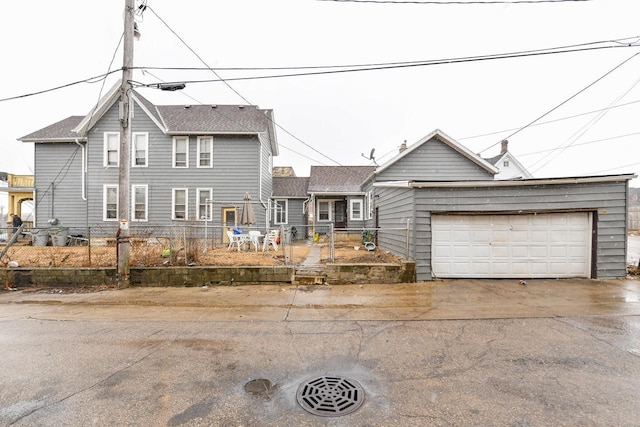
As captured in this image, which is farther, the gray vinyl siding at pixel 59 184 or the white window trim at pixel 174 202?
the gray vinyl siding at pixel 59 184

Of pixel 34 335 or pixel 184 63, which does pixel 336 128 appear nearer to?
pixel 184 63

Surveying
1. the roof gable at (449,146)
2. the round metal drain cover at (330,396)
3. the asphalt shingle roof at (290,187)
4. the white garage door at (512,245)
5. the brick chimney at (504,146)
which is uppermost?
the brick chimney at (504,146)

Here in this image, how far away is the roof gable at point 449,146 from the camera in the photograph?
14000 mm

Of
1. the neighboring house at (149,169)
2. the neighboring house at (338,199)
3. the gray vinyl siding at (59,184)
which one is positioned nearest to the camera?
the neighboring house at (149,169)

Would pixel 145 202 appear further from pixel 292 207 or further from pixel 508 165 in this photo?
pixel 508 165

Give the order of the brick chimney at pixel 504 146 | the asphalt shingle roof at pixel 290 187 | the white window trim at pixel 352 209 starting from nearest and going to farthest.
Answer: the white window trim at pixel 352 209 → the asphalt shingle roof at pixel 290 187 → the brick chimney at pixel 504 146

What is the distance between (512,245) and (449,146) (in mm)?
6890

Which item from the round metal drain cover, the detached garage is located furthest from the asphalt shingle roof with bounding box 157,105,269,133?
the round metal drain cover

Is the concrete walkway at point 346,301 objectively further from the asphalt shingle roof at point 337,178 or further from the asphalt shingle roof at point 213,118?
the asphalt shingle roof at point 337,178

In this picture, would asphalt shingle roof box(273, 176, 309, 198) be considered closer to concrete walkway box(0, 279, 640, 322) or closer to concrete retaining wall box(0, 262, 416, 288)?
concrete retaining wall box(0, 262, 416, 288)

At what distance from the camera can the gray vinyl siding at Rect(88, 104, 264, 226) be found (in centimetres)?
1587

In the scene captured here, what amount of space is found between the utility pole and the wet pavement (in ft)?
4.52

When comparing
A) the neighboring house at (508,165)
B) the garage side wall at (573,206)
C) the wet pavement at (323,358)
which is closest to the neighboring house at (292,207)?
the garage side wall at (573,206)

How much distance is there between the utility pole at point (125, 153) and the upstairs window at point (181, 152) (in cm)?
817
